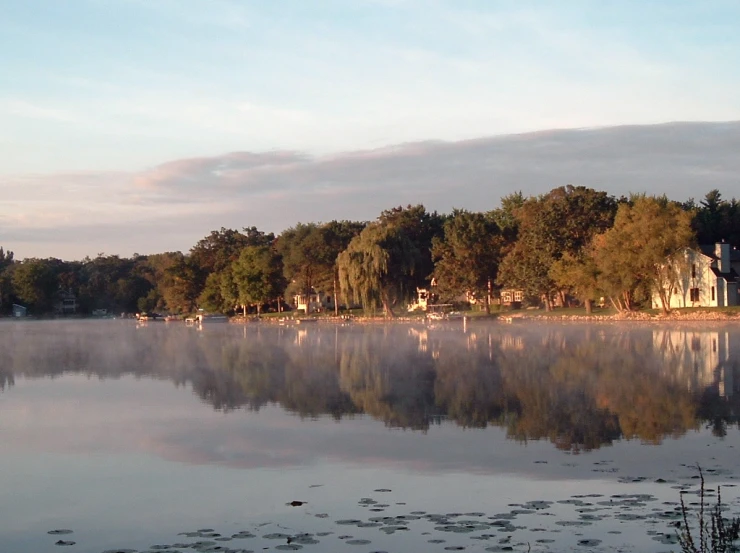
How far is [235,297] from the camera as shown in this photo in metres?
108

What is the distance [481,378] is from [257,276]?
81100mm

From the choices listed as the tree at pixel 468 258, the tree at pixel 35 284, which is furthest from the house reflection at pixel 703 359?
the tree at pixel 35 284

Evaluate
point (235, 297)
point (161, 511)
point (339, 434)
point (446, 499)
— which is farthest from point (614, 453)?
point (235, 297)

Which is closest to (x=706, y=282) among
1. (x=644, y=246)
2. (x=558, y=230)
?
(x=644, y=246)

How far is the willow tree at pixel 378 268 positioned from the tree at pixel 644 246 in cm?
1901

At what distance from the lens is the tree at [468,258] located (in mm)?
83375

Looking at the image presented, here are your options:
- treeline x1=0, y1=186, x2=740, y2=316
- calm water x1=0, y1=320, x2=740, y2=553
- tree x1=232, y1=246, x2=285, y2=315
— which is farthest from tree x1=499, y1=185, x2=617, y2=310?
calm water x1=0, y1=320, x2=740, y2=553

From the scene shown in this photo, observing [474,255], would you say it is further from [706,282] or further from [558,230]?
[706,282]

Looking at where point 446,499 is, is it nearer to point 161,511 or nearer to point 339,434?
point 161,511

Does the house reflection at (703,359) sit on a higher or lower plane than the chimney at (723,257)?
lower

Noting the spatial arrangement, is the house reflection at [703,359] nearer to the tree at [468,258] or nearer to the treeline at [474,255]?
Result: the treeline at [474,255]

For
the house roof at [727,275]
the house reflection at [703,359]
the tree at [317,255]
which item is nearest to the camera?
the house reflection at [703,359]

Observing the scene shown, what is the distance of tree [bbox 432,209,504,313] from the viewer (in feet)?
274

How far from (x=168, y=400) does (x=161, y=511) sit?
11675 mm
